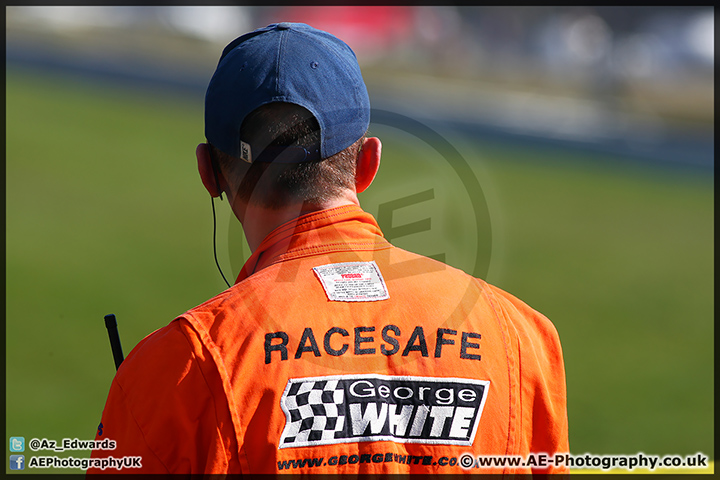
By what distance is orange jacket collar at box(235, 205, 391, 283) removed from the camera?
5.02 ft

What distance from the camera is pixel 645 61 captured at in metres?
25.8

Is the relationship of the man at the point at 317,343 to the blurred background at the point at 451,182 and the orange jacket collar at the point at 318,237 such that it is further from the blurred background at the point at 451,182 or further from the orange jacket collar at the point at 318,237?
the blurred background at the point at 451,182

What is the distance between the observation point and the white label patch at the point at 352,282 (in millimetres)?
1449

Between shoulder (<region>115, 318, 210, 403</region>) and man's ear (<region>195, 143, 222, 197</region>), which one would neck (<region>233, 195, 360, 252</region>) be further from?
shoulder (<region>115, 318, 210, 403</region>)

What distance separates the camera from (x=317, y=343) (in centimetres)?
141

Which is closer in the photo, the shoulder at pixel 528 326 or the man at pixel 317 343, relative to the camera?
the man at pixel 317 343

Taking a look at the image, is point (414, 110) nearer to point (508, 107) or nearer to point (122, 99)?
point (508, 107)

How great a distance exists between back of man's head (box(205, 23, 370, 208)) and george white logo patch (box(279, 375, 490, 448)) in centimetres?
42

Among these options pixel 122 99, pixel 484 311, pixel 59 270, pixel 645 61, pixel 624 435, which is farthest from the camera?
pixel 645 61

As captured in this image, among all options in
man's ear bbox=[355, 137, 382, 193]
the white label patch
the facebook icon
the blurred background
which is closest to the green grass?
the blurred background

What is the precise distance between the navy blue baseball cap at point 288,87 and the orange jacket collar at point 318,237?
141 mm

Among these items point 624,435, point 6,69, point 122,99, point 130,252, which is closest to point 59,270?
point 130,252

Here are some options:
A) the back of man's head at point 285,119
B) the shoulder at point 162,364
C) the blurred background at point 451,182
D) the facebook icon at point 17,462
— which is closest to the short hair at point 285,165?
the back of man's head at point 285,119

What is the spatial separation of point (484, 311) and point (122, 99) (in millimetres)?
18139
